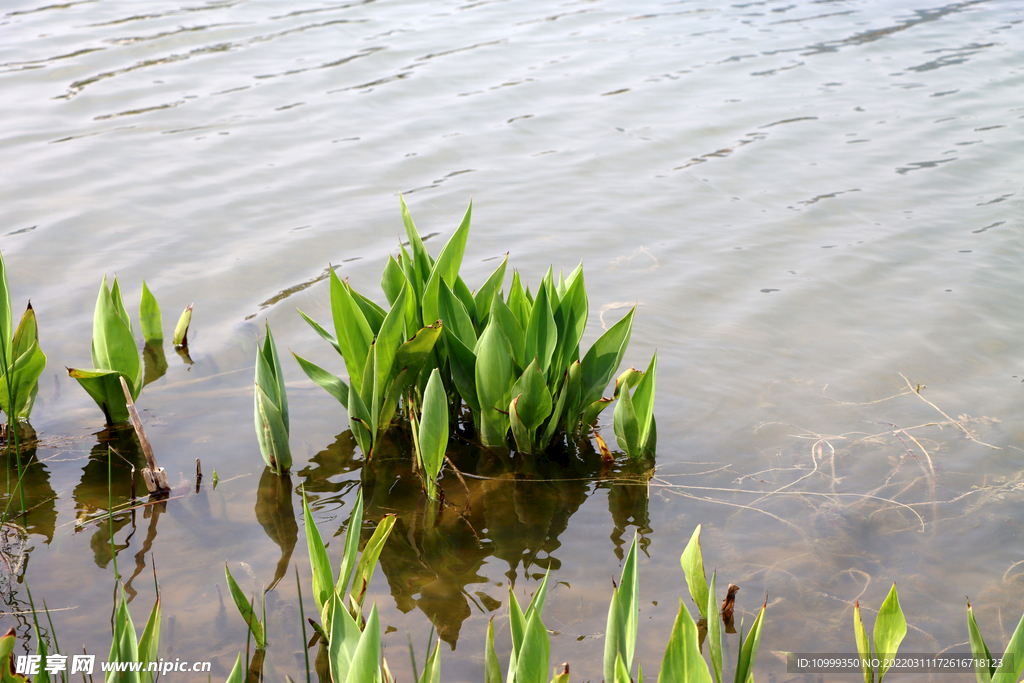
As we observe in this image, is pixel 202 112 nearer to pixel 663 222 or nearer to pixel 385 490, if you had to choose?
pixel 663 222

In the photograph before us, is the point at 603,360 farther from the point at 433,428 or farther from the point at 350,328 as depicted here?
the point at 350,328

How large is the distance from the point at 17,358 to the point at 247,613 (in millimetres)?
1286

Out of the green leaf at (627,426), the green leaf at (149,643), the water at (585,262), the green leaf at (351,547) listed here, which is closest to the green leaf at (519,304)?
the green leaf at (627,426)

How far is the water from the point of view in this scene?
2246mm

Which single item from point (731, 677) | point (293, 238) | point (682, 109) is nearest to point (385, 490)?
point (731, 677)

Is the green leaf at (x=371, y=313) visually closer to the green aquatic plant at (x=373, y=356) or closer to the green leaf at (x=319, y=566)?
the green aquatic plant at (x=373, y=356)

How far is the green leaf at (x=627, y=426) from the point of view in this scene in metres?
2.48

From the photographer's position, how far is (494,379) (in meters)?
2.51

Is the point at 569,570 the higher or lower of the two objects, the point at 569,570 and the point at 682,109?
the lower

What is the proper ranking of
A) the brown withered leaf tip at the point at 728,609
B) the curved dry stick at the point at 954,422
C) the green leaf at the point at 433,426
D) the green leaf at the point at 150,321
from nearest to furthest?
the brown withered leaf tip at the point at 728,609
the green leaf at the point at 433,426
the curved dry stick at the point at 954,422
the green leaf at the point at 150,321

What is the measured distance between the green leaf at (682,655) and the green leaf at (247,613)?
956 mm

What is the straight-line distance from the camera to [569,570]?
228 centimetres

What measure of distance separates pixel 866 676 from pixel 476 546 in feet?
3.53

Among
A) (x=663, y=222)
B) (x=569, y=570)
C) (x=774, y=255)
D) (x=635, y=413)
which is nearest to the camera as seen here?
(x=569, y=570)
